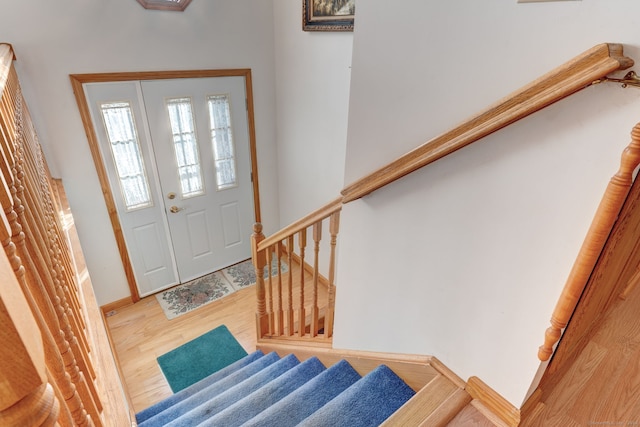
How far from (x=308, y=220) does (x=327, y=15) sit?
1.84 m

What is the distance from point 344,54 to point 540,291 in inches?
90.3

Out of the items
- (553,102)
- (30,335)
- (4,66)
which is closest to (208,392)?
(4,66)

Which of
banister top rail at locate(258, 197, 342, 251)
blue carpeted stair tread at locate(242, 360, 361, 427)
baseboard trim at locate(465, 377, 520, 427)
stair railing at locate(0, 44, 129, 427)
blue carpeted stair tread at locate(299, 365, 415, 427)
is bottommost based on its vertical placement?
blue carpeted stair tread at locate(242, 360, 361, 427)

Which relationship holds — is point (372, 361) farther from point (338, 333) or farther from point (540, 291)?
point (540, 291)

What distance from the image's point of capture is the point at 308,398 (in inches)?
61.4

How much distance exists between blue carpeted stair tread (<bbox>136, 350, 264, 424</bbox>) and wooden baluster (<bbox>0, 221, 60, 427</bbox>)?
2.00 meters

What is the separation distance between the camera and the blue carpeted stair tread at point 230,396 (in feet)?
5.90

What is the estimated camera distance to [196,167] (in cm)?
343

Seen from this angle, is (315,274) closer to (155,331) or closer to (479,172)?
(479,172)

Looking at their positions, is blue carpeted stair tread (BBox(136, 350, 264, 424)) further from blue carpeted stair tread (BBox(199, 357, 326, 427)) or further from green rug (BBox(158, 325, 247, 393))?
blue carpeted stair tread (BBox(199, 357, 326, 427))

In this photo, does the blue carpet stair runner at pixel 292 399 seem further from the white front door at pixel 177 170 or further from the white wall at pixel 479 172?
the white front door at pixel 177 170

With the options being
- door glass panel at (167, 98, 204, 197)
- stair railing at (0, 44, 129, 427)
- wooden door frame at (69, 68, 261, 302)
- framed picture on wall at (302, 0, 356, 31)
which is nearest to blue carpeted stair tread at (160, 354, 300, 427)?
stair railing at (0, 44, 129, 427)

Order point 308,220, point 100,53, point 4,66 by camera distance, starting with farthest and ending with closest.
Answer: point 100,53
point 308,220
point 4,66

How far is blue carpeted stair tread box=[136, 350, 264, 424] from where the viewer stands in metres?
2.13
